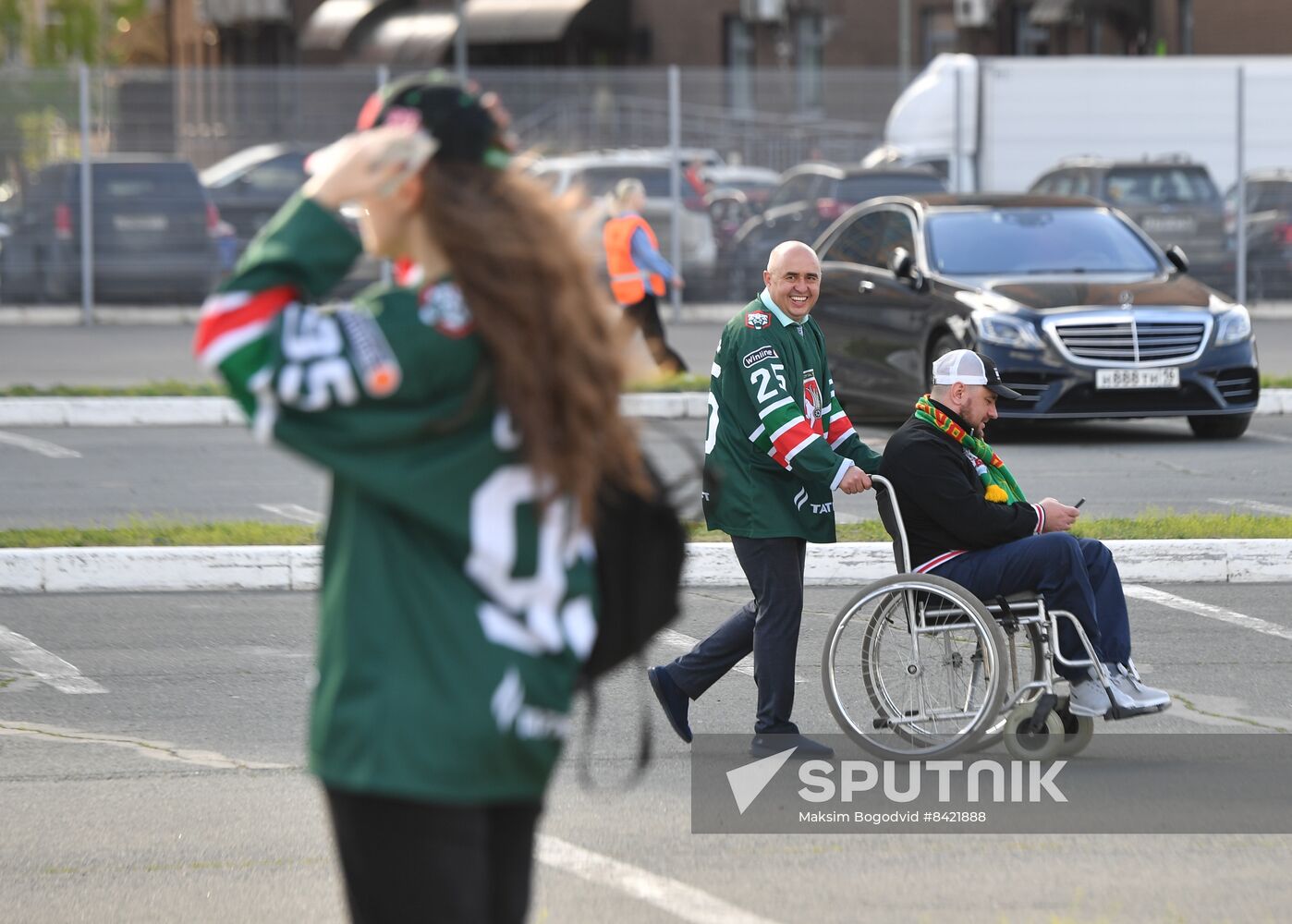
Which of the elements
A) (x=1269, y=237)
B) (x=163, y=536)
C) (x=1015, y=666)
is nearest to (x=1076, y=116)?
(x=1269, y=237)

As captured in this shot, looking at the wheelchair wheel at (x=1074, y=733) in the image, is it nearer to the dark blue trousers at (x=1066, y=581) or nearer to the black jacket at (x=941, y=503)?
the dark blue trousers at (x=1066, y=581)

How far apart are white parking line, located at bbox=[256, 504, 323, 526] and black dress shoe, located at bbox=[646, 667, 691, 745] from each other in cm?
451

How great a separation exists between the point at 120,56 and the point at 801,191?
4051 cm

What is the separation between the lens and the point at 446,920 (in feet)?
8.94

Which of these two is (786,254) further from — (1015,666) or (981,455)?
(1015,666)

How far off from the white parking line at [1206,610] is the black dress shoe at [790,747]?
238 centimetres

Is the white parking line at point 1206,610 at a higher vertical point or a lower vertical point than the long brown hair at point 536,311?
lower

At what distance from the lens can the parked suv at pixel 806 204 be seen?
2406 centimetres

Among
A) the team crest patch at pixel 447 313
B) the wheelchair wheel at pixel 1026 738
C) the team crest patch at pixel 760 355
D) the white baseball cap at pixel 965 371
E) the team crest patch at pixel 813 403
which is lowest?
the wheelchair wheel at pixel 1026 738

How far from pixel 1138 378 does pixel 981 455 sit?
24.5 feet

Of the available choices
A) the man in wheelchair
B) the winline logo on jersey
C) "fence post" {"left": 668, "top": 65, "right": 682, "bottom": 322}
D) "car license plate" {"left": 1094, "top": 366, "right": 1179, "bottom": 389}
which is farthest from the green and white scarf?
"fence post" {"left": 668, "top": 65, "right": 682, "bottom": 322}

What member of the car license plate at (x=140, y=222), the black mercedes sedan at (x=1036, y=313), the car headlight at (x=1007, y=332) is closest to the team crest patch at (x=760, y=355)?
the black mercedes sedan at (x=1036, y=313)

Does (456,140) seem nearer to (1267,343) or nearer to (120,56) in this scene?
(1267,343)

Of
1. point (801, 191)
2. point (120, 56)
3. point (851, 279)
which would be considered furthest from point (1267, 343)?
point (120, 56)
